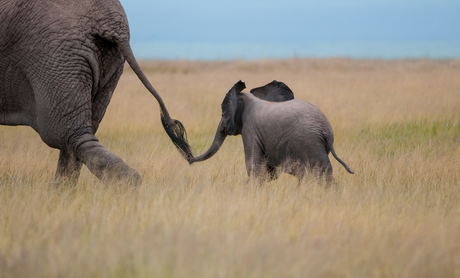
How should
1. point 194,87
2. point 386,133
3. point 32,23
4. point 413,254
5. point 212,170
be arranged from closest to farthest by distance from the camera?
point 413,254 < point 32,23 < point 212,170 < point 386,133 < point 194,87

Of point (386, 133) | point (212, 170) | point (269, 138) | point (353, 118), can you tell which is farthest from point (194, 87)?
point (269, 138)

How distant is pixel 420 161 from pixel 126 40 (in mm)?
3436

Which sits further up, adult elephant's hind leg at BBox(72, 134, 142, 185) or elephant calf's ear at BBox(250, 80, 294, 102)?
elephant calf's ear at BBox(250, 80, 294, 102)

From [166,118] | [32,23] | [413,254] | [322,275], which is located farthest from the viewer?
[166,118]

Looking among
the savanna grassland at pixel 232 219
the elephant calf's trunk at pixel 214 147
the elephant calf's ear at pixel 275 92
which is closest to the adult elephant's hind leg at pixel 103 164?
the savanna grassland at pixel 232 219

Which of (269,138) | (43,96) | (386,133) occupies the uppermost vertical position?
(43,96)

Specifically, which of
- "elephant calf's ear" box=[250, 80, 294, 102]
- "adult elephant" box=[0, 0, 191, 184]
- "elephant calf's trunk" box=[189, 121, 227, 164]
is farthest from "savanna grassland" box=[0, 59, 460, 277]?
"elephant calf's ear" box=[250, 80, 294, 102]

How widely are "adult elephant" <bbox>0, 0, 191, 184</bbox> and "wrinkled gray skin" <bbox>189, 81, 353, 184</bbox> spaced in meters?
1.08

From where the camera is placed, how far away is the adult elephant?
4180mm

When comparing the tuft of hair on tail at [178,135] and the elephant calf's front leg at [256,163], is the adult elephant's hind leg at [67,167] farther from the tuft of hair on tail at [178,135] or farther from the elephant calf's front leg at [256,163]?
the elephant calf's front leg at [256,163]

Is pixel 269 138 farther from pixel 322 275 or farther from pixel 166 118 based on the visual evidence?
pixel 322 275

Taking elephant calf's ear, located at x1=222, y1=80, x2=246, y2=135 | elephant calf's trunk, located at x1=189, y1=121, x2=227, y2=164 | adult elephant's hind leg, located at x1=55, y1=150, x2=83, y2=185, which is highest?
elephant calf's ear, located at x1=222, y1=80, x2=246, y2=135

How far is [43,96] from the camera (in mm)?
4219

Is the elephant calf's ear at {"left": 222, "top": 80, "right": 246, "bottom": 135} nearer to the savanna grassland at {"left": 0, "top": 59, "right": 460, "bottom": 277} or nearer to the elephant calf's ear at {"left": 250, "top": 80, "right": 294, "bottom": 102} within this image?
the elephant calf's ear at {"left": 250, "top": 80, "right": 294, "bottom": 102}
